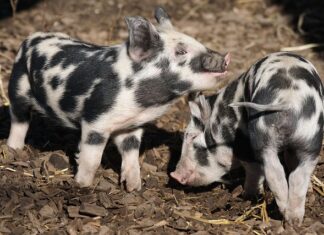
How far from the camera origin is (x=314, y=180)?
6.08 metres

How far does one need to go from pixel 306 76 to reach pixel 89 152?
1.70 m

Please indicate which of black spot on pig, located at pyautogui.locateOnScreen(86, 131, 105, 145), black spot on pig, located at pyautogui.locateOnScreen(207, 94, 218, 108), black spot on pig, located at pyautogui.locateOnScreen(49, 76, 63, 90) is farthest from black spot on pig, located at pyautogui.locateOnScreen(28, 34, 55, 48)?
black spot on pig, located at pyautogui.locateOnScreen(207, 94, 218, 108)

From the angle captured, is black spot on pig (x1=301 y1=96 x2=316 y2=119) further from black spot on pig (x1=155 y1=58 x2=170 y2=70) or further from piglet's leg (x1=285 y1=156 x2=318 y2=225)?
black spot on pig (x1=155 y1=58 x2=170 y2=70)

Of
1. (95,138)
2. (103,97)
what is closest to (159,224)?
(95,138)

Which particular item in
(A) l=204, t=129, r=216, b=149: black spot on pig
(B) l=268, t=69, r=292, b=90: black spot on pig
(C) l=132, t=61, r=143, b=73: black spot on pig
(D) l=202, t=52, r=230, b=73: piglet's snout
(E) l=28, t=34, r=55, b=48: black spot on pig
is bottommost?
(A) l=204, t=129, r=216, b=149: black spot on pig

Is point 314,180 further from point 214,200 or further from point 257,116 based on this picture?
point 257,116

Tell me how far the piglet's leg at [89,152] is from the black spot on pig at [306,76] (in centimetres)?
146

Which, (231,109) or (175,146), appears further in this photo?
(175,146)

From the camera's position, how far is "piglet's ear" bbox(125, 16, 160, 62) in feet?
17.4

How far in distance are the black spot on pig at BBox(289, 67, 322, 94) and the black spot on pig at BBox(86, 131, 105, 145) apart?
1477 mm

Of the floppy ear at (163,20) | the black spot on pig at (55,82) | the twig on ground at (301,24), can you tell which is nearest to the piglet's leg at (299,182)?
the floppy ear at (163,20)

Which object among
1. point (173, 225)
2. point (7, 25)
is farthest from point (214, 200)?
point (7, 25)

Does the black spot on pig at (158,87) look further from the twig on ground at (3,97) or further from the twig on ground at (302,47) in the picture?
the twig on ground at (302,47)

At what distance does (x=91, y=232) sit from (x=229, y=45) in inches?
161
